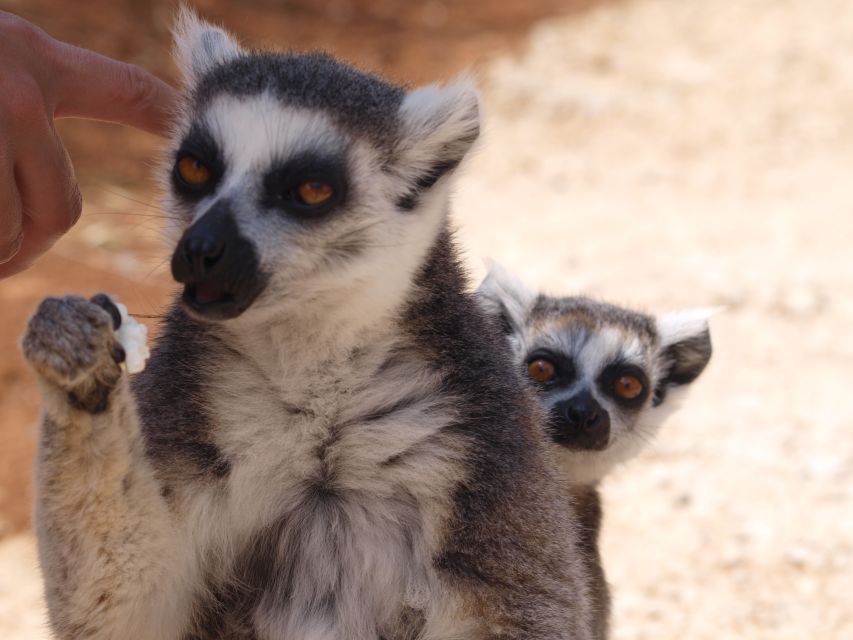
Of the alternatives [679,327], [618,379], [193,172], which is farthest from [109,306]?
[679,327]

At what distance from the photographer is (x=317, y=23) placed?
52.2 feet

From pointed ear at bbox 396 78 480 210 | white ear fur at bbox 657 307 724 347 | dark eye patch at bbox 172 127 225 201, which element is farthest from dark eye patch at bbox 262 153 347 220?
white ear fur at bbox 657 307 724 347

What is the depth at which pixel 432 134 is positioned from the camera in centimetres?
366

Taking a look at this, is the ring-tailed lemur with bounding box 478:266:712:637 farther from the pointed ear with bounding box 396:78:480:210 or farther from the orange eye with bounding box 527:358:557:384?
the pointed ear with bounding box 396:78:480:210

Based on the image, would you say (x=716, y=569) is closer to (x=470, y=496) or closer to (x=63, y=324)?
(x=470, y=496)

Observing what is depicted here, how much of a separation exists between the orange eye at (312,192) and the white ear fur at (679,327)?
304 cm

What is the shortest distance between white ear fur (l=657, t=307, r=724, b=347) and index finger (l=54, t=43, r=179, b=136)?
2.94 meters

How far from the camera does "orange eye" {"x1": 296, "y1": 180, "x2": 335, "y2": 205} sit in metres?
3.34

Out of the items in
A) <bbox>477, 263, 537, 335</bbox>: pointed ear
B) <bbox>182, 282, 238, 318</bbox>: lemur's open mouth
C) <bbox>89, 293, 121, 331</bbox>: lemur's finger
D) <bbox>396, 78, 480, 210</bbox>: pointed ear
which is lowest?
<bbox>89, 293, 121, 331</bbox>: lemur's finger

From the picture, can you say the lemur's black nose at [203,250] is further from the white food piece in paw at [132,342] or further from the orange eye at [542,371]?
the orange eye at [542,371]

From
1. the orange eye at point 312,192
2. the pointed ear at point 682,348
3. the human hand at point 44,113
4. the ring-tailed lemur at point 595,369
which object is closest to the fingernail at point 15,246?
the human hand at point 44,113

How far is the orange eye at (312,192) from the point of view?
3340mm

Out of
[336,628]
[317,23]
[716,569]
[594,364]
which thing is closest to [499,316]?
[594,364]

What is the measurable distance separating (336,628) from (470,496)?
0.57 metres
